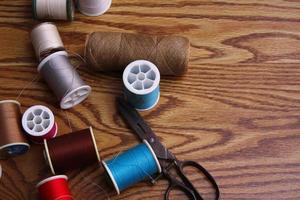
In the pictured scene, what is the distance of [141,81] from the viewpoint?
3.66 ft

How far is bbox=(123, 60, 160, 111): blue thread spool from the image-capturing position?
1098mm

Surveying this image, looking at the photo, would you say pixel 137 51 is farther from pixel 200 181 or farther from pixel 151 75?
pixel 200 181

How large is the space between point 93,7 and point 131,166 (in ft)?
1.50

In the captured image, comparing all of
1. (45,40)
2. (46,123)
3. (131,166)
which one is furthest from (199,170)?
(45,40)

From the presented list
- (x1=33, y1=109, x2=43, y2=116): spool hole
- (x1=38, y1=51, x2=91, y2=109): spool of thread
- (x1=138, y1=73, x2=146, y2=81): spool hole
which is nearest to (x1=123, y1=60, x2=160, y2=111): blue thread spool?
(x1=138, y1=73, x2=146, y2=81): spool hole

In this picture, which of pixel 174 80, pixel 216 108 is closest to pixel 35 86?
pixel 174 80

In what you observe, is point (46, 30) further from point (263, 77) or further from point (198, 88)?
point (263, 77)

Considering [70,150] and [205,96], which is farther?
[205,96]

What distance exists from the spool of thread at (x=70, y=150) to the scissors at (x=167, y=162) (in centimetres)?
12

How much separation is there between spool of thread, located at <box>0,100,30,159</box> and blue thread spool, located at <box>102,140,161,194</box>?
0.69ft

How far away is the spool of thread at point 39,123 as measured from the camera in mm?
1095

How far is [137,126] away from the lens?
1.13m

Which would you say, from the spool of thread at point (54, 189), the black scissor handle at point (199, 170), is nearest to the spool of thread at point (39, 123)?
the spool of thread at point (54, 189)

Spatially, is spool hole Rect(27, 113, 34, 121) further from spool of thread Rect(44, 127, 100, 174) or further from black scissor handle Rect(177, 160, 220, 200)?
black scissor handle Rect(177, 160, 220, 200)
